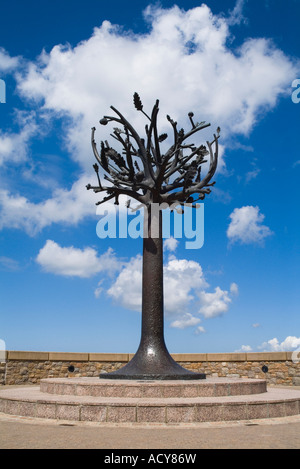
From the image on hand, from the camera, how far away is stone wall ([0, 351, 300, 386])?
46.9ft

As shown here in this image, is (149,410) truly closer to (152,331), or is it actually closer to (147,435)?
(147,435)

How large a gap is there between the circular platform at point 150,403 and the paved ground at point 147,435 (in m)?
0.20

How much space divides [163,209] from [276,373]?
770cm

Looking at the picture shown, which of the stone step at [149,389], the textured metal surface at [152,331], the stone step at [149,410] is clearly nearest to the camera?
the stone step at [149,410]

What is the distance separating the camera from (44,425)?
643cm

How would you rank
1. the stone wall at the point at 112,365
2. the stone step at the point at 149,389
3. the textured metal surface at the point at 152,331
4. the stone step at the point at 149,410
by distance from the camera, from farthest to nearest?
1. the stone wall at the point at 112,365
2. the textured metal surface at the point at 152,331
3. the stone step at the point at 149,389
4. the stone step at the point at 149,410

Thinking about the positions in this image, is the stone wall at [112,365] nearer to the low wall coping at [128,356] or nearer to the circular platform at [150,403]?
the low wall coping at [128,356]

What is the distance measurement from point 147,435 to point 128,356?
33.1 feet

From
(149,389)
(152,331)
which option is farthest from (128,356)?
(149,389)

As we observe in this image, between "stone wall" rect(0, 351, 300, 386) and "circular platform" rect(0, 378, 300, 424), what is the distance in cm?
610

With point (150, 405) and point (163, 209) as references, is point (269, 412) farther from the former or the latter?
point (163, 209)

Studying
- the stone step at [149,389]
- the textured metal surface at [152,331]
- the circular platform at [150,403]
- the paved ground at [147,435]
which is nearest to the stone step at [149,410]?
the circular platform at [150,403]

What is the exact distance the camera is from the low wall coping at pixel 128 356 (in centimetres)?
1457
